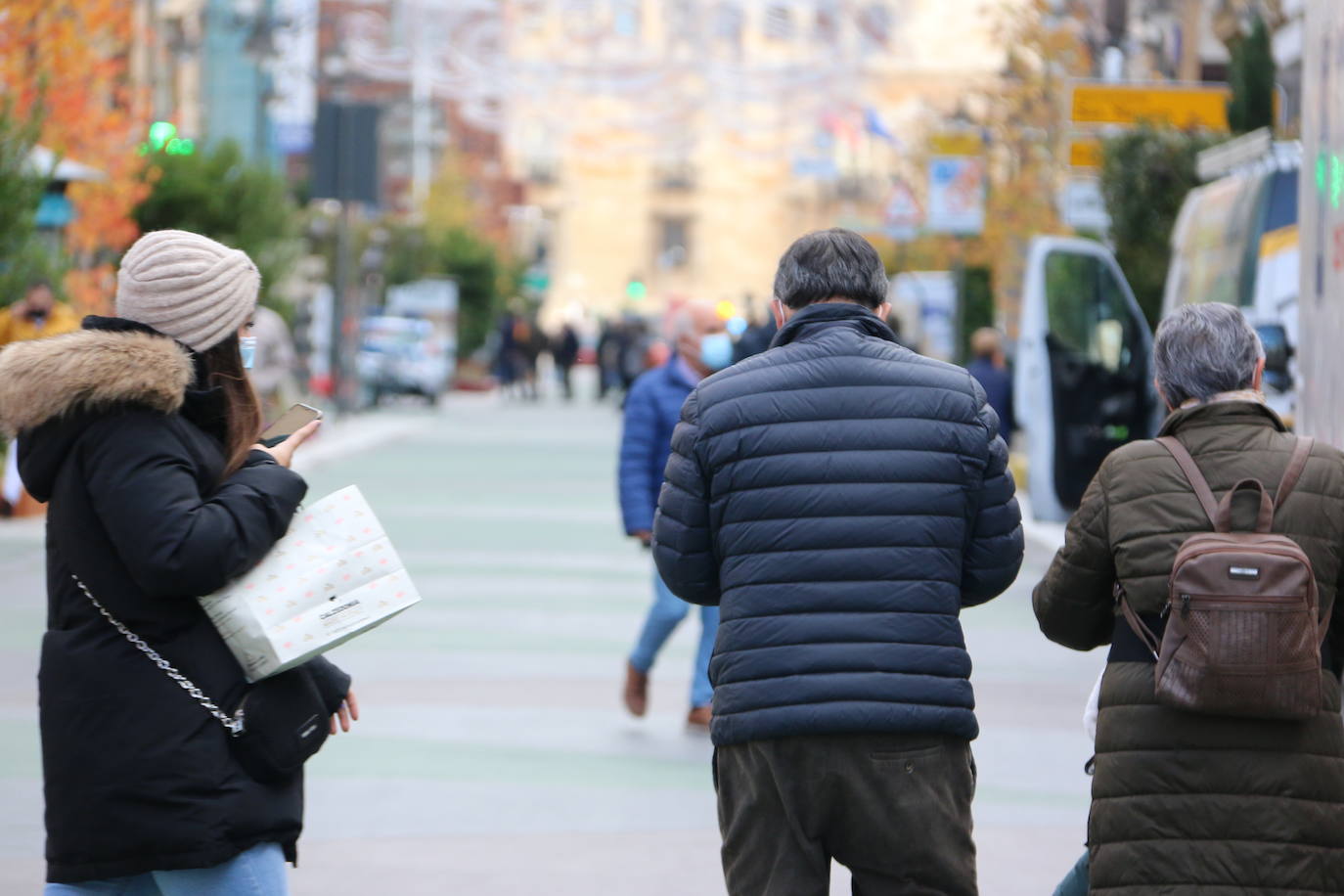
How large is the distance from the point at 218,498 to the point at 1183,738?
1873 mm

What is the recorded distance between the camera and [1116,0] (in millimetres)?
31281

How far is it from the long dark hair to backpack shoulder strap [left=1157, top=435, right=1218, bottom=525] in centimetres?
174

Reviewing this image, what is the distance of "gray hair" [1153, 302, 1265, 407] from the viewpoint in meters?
4.79

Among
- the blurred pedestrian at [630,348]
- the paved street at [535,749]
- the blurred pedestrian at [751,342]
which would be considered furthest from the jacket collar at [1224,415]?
the blurred pedestrian at [630,348]

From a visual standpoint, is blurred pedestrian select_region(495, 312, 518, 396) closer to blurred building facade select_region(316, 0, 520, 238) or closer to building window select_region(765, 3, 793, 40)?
blurred building facade select_region(316, 0, 520, 238)

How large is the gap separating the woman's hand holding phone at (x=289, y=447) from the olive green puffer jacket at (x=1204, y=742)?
1483mm

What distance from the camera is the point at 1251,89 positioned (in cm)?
2222

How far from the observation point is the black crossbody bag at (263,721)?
406 centimetres

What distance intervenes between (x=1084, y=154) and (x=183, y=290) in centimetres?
2102

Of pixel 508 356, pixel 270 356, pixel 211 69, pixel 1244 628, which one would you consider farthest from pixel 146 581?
pixel 508 356

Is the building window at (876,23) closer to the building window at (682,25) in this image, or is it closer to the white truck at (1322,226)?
Answer: the building window at (682,25)

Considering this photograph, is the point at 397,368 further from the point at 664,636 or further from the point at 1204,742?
the point at 1204,742

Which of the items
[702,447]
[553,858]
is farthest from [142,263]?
[553,858]

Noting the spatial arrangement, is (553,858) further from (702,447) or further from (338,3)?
(338,3)
